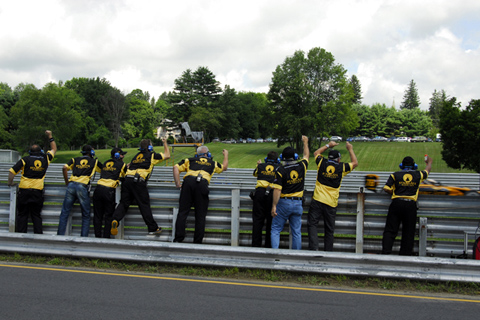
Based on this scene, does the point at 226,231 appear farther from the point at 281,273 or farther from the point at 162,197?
the point at 281,273

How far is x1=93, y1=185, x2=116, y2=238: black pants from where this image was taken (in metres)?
7.33

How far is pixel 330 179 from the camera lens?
21.9ft

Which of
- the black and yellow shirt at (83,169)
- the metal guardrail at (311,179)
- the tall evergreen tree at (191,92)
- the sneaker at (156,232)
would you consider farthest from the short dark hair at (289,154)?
the tall evergreen tree at (191,92)

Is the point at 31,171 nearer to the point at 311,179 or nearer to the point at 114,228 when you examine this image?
the point at 114,228

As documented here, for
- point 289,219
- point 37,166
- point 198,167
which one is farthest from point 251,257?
point 37,166

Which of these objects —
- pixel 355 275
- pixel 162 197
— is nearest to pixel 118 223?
pixel 162 197

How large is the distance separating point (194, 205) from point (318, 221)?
2.16 metres

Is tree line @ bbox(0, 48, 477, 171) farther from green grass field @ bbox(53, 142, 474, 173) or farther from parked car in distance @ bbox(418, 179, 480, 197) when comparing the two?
parked car in distance @ bbox(418, 179, 480, 197)

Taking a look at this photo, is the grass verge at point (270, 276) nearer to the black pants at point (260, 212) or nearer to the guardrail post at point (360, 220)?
the black pants at point (260, 212)

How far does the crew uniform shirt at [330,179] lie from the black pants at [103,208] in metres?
3.73

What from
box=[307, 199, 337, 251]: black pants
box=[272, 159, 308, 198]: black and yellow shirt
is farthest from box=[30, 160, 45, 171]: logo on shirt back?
box=[307, 199, 337, 251]: black pants

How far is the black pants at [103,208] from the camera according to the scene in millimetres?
7332

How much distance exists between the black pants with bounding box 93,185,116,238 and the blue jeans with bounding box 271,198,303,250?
3014 millimetres

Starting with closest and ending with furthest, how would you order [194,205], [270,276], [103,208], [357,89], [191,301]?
[191,301] → [270,276] → [194,205] → [103,208] → [357,89]
